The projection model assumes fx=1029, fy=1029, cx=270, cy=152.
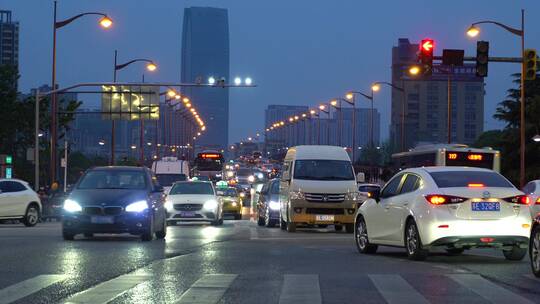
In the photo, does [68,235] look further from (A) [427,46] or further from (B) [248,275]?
(A) [427,46]

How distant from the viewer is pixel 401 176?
17828 millimetres

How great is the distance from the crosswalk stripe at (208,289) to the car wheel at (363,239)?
539 centimetres

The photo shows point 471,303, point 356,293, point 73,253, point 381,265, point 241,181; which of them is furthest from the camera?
point 241,181

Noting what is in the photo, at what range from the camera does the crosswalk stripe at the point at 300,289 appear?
424 inches

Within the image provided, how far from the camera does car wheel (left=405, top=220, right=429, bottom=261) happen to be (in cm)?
1625

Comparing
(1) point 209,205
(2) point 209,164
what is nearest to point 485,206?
(1) point 209,205

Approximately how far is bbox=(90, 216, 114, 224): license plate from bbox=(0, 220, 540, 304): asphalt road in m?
1.61

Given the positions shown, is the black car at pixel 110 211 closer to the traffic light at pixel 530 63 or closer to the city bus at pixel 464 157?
the traffic light at pixel 530 63

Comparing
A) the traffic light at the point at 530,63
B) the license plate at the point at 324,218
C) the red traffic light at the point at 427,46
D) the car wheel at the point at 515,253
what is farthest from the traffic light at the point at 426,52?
the car wheel at the point at 515,253

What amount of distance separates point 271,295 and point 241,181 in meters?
107

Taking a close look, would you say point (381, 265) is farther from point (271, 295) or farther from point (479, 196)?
point (271, 295)

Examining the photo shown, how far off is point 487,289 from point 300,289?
7.15 ft

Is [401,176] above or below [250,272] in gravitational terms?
above

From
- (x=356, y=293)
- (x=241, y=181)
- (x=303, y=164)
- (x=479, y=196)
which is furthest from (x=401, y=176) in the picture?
(x=241, y=181)
